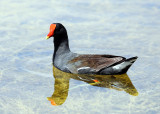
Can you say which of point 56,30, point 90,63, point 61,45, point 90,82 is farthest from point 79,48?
point 90,82

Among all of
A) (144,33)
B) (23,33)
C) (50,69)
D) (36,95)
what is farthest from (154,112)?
(23,33)

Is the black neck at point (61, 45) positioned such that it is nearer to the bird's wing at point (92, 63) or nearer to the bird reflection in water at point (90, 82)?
the bird reflection in water at point (90, 82)

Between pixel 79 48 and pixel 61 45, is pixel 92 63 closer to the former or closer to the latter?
pixel 61 45

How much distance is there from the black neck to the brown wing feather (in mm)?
558

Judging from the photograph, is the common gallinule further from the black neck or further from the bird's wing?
the black neck

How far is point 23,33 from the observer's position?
9781 millimetres

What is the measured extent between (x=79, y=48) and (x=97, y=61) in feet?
4.81

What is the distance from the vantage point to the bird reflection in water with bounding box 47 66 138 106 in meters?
6.78

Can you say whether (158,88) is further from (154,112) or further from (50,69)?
(50,69)

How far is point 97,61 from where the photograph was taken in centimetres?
754

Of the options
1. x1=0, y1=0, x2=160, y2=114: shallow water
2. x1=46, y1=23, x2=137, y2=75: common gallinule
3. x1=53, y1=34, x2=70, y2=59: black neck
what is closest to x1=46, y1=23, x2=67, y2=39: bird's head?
x1=46, y1=23, x2=137, y2=75: common gallinule

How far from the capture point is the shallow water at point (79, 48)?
6.39 metres

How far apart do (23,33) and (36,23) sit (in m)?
0.76

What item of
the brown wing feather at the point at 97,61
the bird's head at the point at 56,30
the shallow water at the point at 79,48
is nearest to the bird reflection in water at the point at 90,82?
the shallow water at the point at 79,48
